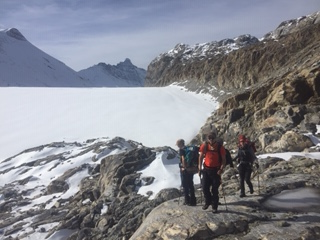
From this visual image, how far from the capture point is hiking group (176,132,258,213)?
8.90 meters

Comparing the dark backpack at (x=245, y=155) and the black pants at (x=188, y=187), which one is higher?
the dark backpack at (x=245, y=155)

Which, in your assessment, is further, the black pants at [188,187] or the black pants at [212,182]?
the black pants at [188,187]

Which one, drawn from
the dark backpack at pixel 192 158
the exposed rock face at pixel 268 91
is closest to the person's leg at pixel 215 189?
the dark backpack at pixel 192 158

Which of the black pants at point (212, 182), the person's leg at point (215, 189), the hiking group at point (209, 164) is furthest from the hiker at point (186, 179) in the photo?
the person's leg at point (215, 189)

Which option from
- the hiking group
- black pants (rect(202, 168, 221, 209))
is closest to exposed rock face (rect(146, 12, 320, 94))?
the hiking group

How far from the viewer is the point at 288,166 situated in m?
13.6

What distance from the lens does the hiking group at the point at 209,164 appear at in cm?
890

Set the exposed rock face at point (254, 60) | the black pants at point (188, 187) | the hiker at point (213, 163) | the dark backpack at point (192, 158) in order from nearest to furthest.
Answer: the hiker at point (213, 163) < the dark backpack at point (192, 158) < the black pants at point (188, 187) < the exposed rock face at point (254, 60)

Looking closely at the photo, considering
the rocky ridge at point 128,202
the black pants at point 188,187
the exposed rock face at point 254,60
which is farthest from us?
the exposed rock face at point 254,60

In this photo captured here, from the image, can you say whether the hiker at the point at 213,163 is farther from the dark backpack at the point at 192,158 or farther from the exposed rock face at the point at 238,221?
the dark backpack at the point at 192,158

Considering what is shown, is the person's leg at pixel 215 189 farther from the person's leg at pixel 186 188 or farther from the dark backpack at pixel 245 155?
the dark backpack at pixel 245 155

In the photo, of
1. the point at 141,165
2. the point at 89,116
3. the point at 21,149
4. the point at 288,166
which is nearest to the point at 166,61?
the point at 89,116

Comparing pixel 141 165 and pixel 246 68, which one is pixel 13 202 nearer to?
pixel 141 165

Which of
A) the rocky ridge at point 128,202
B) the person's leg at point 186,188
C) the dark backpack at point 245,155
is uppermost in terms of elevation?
the dark backpack at point 245,155
